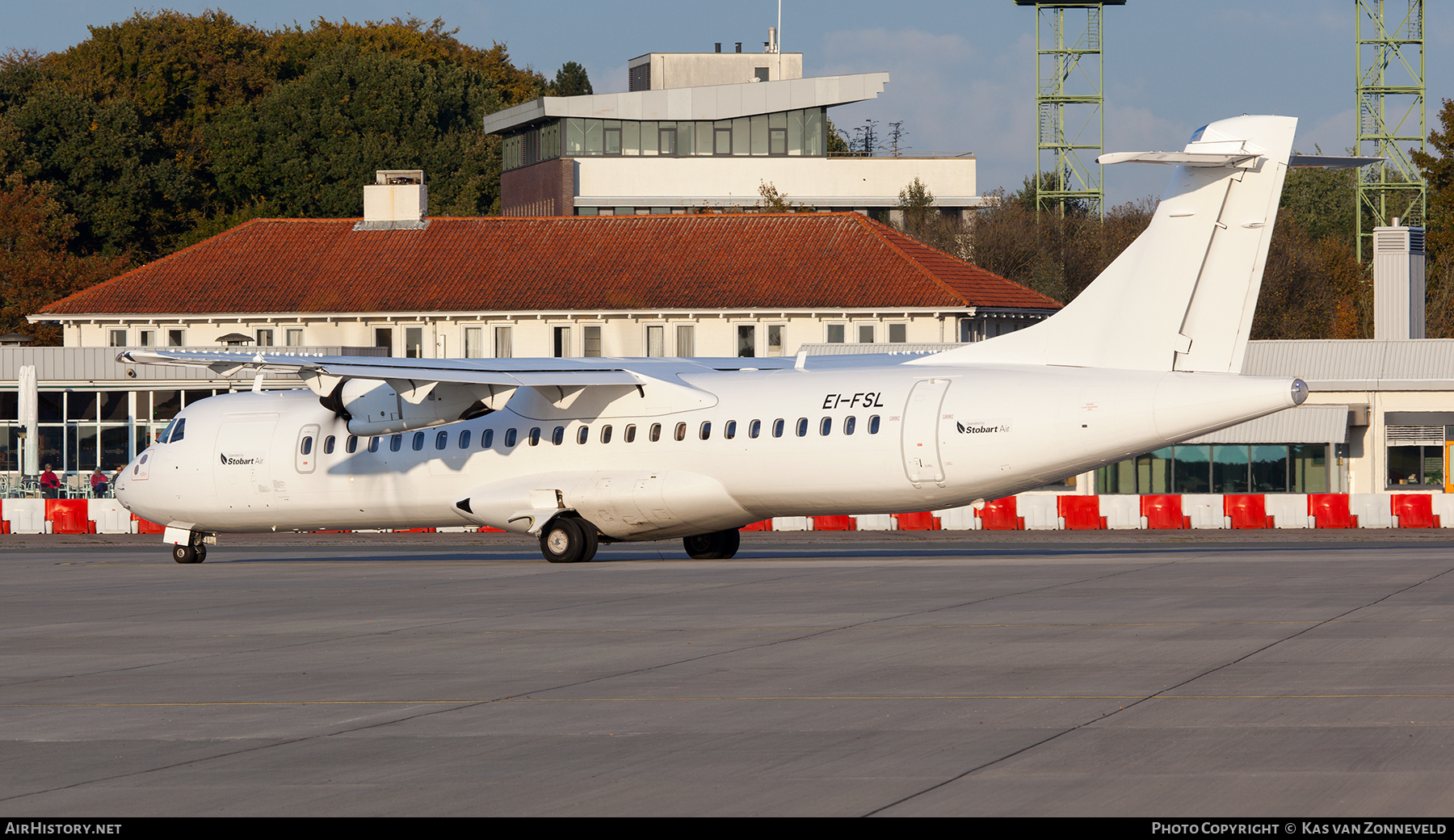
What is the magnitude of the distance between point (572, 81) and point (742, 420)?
103m

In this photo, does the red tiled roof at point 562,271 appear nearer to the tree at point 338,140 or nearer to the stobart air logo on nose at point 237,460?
the tree at point 338,140

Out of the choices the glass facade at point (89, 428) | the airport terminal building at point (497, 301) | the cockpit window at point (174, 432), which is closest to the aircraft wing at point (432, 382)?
the cockpit window at point (174, 432)

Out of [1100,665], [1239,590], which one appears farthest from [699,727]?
[1239,590]

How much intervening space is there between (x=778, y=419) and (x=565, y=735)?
15028 mm

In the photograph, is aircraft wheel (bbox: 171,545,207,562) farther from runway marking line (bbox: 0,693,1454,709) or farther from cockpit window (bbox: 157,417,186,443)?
runway marking line (bbox: 0,693,1454,709)

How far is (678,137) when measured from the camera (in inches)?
3543

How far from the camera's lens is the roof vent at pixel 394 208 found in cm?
6662

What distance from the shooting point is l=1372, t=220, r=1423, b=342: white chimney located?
2023 inches

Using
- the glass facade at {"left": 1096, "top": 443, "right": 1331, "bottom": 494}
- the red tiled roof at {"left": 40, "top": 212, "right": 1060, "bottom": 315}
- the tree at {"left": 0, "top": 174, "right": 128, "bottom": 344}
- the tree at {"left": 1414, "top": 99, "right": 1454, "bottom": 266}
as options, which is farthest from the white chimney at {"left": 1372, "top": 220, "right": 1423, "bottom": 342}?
the tree at {"left": 0, "top": 174, "right": 128, "bottom": 344}

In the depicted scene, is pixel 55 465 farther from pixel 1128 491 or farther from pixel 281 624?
pixel 281 624

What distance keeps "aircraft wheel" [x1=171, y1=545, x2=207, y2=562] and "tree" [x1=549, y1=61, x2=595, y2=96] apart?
96.2 meters

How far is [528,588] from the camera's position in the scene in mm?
22859

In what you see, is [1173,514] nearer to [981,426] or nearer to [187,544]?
[981,426]

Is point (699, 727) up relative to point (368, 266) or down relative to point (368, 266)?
down
